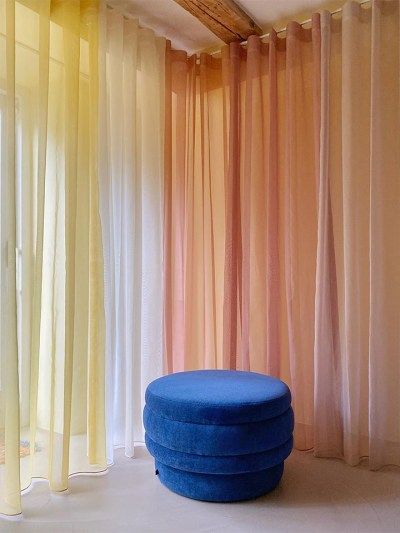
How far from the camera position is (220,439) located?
72.8 inches

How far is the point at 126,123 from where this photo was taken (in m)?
2.48

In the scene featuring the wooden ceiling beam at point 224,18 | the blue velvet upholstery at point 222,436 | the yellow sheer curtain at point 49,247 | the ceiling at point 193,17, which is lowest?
the blue velvet upholstery at point 222,436

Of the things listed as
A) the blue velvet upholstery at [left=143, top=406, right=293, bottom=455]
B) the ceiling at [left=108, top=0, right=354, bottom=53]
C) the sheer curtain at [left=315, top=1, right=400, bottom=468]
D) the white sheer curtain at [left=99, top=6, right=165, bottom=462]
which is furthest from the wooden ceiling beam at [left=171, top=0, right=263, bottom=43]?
the blue velvet upholstery at [left=143, top=406, right=293, bottom=455]

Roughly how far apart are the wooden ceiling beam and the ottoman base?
221cm

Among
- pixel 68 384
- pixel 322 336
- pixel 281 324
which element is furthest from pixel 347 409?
pixel 68 384

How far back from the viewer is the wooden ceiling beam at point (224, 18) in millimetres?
2359

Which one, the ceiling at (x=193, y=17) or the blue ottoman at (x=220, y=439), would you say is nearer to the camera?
the blue ottoman at (x=220, y=439)

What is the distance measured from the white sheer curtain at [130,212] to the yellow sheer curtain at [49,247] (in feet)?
0.34

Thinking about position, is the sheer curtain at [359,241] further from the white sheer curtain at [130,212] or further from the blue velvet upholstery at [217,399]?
the white sheer curtain at [130,212]

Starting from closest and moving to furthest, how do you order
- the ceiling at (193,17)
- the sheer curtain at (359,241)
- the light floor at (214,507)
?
the light floor at (214,507), the sheer curtain at (359,241), the ceiling at (193,17)

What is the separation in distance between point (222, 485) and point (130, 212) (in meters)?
1.38

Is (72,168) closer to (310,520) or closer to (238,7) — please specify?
(238,7)

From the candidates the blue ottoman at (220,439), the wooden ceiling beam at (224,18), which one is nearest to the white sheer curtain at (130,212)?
the wooden ceiling beam at (224,18)

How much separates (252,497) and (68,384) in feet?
3.02
